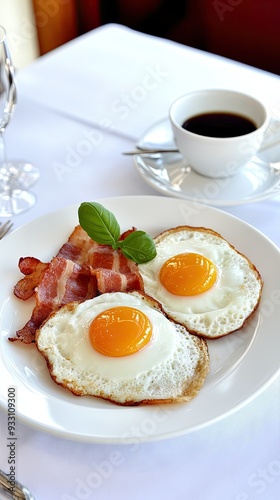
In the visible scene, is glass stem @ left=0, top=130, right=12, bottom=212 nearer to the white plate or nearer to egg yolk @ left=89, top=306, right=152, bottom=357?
the white plate

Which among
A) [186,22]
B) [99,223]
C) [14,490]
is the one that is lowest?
[186,22]

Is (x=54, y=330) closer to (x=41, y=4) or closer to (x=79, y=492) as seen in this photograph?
(x=79, y=492)

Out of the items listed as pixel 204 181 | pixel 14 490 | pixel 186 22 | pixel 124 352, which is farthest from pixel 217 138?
pixel 186 22

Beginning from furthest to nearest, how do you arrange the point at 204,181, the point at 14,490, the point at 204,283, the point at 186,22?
1. the point at 186,22
2. the point at 204,181
3. the point at 204,283
4. the point at 14,490

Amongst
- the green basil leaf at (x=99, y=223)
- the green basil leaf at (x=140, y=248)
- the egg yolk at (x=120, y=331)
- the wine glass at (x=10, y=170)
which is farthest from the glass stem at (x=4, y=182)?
the egg yolk at (x=120, y=331)

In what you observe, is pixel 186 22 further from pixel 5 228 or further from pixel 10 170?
pixel 5 228

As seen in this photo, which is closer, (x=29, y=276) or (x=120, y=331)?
(x=120, y=331)

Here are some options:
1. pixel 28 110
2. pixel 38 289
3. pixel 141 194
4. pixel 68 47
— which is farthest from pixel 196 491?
pixel 68 47
